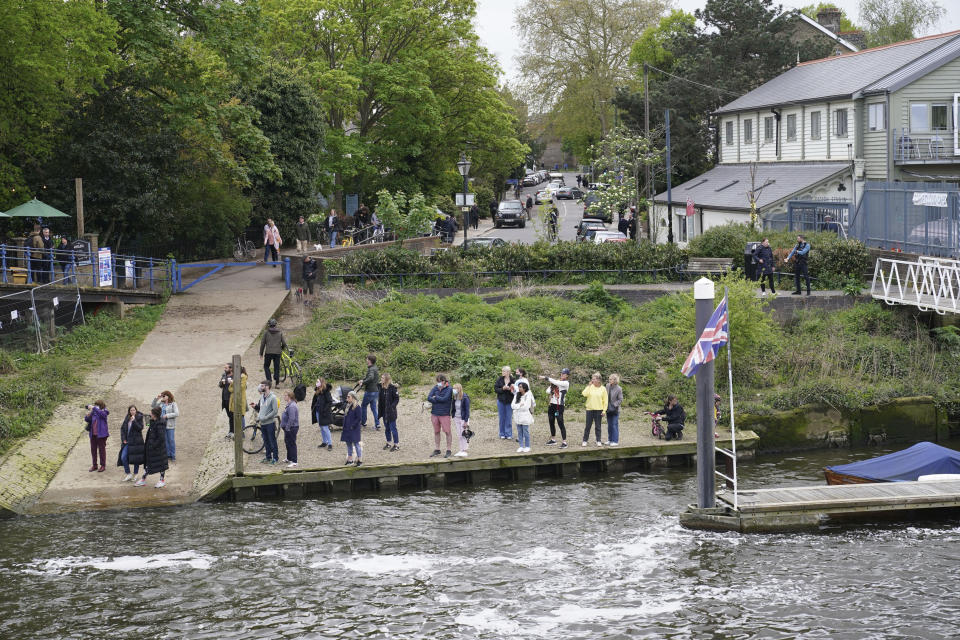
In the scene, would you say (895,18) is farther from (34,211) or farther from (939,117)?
(34,211)

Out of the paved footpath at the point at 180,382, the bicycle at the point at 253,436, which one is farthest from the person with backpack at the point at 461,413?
the paved footpath at the point at 180,382

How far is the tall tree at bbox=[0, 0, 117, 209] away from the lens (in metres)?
29.5

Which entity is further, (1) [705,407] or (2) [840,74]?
(2) [840,74]

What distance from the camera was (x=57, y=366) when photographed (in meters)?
25.0

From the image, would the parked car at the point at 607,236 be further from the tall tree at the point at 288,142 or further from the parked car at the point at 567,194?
the parked car at the point at 567,194

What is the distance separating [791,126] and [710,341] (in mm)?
34874

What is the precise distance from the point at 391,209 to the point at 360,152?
1408 cm

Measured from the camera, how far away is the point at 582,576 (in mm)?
16000

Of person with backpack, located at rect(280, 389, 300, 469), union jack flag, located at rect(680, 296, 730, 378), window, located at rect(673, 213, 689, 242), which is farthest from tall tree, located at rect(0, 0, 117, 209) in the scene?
window, located at rect(673, 213, 689, 242)

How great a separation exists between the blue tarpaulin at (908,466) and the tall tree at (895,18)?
70.3 metres

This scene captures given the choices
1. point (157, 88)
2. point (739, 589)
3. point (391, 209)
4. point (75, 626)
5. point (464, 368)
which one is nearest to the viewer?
point (75, 626)

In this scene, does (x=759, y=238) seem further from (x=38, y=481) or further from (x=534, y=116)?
(x=534, y=116)

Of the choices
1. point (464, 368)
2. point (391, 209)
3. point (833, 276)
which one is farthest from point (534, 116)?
point (464, 368)

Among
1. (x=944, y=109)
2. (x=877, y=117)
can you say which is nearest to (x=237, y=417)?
(x=877, y=117)
